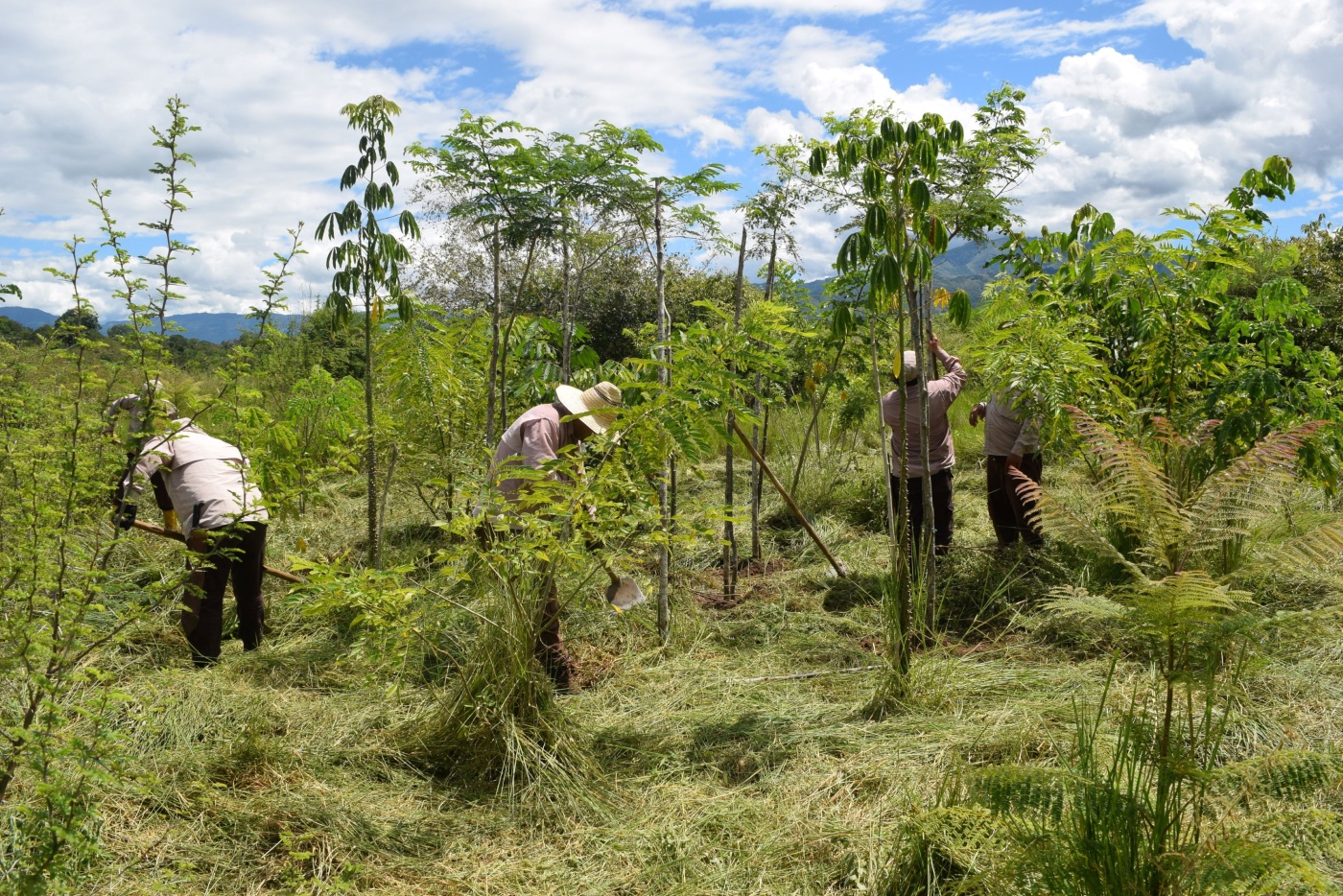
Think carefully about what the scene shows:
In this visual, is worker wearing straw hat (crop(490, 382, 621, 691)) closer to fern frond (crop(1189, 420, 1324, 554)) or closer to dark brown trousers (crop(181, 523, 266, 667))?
dark brown trousers (crop(181, 523, 266, 667))

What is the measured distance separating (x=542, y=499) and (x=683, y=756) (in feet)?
4.16

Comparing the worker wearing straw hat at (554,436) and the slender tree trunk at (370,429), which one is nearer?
the worker wearing straw hat at (554,436)

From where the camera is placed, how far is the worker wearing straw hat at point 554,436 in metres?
4.23

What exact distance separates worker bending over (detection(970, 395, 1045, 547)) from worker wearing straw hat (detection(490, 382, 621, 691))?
115 inches

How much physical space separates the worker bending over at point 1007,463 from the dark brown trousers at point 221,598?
460 centimetres

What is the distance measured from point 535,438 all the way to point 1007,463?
141 inches

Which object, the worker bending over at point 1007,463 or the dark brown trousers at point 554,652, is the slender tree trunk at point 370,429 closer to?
the dark brown trousers at point 554,652

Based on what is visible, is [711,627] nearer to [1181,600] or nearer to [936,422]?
[936,422]

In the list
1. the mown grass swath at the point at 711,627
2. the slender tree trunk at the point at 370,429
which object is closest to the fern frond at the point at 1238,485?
the mown grass swath at the point at 711,627

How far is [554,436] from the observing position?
4328 millimetres

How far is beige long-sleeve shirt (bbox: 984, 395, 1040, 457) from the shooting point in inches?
238

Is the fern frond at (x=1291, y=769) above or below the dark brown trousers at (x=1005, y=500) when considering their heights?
below

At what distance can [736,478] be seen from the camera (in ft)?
30.5

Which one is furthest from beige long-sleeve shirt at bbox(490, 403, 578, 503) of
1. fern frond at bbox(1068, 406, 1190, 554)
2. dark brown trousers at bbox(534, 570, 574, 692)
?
fern frond at bbox(1068, 406, 1190, 554)
